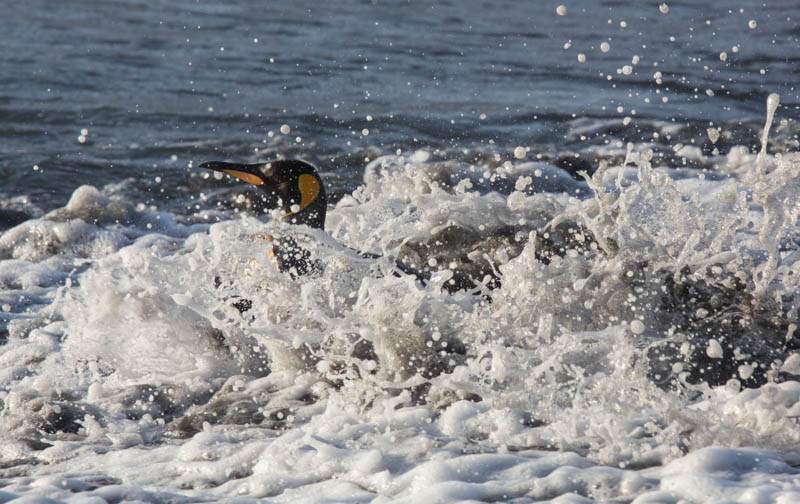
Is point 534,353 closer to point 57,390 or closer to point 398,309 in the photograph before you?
point 398,309

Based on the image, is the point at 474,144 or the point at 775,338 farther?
the point at 474,144

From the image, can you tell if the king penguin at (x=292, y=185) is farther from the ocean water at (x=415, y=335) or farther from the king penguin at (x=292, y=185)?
the ocean water at (x=415, y=335)

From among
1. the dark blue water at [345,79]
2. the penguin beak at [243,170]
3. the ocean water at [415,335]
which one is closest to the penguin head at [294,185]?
the penguin beak at [243,170]

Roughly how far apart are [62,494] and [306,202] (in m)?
1.95

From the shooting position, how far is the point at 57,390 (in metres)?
3.56

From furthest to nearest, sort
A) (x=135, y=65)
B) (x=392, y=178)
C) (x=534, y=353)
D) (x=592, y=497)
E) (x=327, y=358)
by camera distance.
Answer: (x=135, y=65), (x=392, y=178), (x=327, y=358), (x=534, y=353), (x=592, y=497)

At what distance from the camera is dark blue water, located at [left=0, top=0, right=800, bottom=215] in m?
7.90

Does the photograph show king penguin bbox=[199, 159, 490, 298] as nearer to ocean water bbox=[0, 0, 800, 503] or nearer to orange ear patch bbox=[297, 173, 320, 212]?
orange ear patch bbox=[297, 173, 320, 212]

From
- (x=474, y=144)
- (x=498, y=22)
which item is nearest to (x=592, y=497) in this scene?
(x=474, y=144)

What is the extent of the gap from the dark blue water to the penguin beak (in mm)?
2739

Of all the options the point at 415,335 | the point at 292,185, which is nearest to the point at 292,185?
the point at 292,185

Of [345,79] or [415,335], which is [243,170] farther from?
[345,79]

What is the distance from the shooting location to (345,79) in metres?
9.80

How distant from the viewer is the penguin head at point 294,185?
14.2 feet
